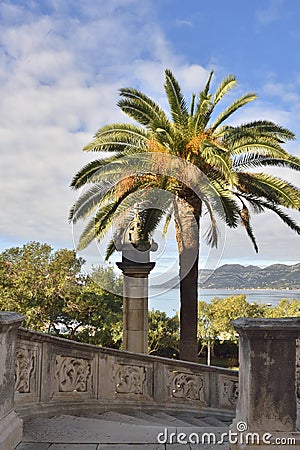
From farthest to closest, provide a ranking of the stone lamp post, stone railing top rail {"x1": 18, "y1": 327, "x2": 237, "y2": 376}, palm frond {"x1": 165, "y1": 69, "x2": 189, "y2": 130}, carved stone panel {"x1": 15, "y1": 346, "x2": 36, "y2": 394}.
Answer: palm frond {"x1": 165, "y1": 69, "x2": 189, "y2": 130} → the stone lamp post → stone railing top rail {"x1": 18, "y1": 327, "x2": 237, "y2": 376} → carved stone panel {"x1": 15, "y1": 346, "x2": 36, "y2": 394}

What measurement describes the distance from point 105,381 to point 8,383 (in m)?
2.75

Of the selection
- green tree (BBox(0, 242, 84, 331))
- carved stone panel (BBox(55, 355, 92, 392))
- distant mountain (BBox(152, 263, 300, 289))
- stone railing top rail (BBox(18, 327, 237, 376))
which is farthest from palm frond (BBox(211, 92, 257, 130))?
green tree (BBox(0, 242, 84, 331))

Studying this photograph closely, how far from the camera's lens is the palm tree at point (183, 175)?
35.0 feet

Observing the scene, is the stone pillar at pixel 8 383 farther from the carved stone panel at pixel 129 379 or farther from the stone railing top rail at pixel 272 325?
the carved stone panel at pixel 129 379

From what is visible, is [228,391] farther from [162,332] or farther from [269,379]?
[162,332]

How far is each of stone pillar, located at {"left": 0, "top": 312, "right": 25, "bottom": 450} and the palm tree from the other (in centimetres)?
680

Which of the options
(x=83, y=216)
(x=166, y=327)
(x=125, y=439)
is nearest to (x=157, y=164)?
(x=83, y=216)

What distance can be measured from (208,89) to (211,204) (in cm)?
324

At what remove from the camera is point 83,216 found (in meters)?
11.9

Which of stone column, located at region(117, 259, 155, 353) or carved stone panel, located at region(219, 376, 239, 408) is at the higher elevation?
stone column, located at region(117, 259, 155, 353)

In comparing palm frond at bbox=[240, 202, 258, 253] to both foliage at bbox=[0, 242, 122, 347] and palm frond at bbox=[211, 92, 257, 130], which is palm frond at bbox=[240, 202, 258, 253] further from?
foliage at bbox=[0, 242, 122, 347]

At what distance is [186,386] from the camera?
7586mm

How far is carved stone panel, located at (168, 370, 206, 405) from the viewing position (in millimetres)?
7406

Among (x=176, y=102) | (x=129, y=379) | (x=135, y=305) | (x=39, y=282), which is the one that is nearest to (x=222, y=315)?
(x=39, y=282)
